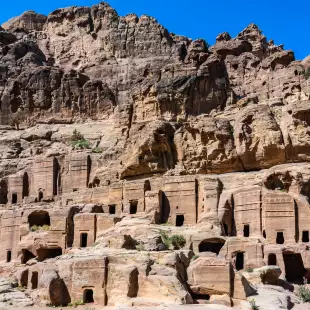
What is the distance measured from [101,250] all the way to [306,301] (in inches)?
536

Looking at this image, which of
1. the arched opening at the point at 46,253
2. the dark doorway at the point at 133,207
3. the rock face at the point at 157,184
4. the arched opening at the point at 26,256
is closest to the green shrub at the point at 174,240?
the rock face at the point at 157,184

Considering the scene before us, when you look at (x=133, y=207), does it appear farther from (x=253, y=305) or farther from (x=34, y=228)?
(x=253, y=305)

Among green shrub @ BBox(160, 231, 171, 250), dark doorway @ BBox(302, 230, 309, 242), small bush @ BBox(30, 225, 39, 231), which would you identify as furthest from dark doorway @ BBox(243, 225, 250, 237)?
small bush @ BBox(30, 225, 39, 231)

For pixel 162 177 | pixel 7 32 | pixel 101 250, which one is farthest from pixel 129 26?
pixel 101 250

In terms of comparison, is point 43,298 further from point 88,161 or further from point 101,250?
point 88,161

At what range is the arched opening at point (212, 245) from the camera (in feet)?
154

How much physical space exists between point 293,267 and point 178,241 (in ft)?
28.7

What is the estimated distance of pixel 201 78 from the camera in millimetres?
62719

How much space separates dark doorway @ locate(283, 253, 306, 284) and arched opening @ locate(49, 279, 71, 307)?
16397 millimetres

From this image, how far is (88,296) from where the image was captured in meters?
38.2

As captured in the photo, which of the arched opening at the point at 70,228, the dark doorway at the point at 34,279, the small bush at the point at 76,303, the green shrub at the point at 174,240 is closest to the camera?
the small bush at the point at 76,303

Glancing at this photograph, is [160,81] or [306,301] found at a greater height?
[160,81]

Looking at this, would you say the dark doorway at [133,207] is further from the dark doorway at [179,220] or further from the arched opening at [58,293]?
the arched opening at [58,293]

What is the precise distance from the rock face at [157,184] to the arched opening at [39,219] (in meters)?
0.13
